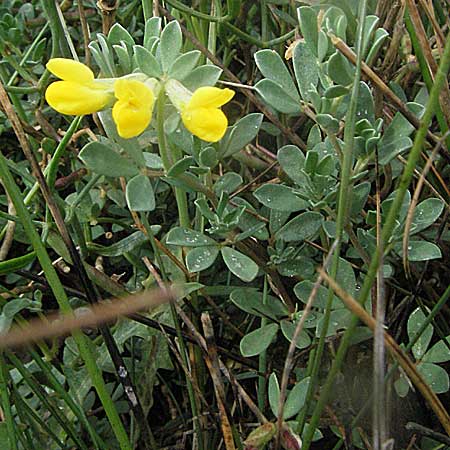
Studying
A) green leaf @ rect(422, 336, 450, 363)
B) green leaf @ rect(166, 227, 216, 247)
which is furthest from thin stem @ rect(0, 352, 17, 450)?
green leaf @ rect(422, 336, 450, 363)

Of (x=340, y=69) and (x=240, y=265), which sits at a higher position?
(x=340, y=69)

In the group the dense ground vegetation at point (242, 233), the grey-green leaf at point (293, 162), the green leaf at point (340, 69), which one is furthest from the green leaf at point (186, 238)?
the green leaf at point (340, 69)

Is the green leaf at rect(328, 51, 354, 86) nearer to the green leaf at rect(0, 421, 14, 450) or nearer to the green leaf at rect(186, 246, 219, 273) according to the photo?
the green leaf at rect(186, 246, 219, 273)

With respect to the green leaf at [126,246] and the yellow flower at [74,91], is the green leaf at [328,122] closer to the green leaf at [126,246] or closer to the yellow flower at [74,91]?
the yellow flower at [74,91]

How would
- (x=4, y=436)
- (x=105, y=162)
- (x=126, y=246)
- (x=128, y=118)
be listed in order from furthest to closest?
(x=126, y=246) → (x=4, y=436) → (x=105, y=162) → (x=128, y=118)

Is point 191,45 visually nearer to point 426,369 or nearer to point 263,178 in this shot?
point 263,178

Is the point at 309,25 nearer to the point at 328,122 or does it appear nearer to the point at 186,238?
the point at 328,122

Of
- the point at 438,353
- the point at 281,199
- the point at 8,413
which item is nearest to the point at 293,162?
the point at 281,199

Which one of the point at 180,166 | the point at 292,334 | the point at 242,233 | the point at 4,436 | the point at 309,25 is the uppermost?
the point at 309,25
